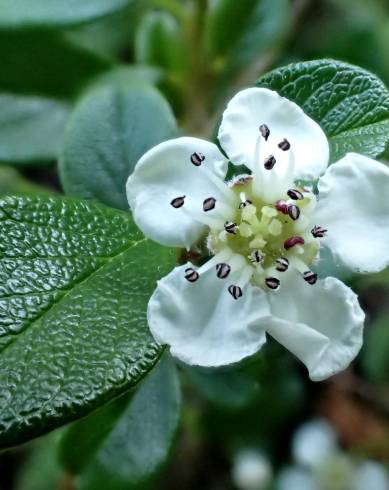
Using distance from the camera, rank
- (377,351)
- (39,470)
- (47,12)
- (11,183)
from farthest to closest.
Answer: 1. (377,351)
2. (39,470)
3. (11,183)
4. (47,12)

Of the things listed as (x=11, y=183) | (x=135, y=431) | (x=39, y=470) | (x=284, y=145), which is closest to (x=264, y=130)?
(x=284, y=145)

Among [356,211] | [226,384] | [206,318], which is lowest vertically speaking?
[226,384]

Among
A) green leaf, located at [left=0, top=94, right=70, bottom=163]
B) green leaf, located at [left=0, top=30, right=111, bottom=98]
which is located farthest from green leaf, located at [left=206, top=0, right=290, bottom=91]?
green leaf, located at [left=0, top=94, right=70, bottom=163]

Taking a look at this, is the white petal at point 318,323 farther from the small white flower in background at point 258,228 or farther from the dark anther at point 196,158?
the dark anther at point 196,158

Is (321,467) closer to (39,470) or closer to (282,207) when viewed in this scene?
(39,470)

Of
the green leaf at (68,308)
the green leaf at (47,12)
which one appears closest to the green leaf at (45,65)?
the green leaf at (47,12)

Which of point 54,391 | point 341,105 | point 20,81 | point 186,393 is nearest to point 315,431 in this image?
point 186,393

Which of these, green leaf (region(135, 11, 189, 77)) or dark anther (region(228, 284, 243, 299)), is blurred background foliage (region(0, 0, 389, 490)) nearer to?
green leaf (region(135, 11, 189, 77))
